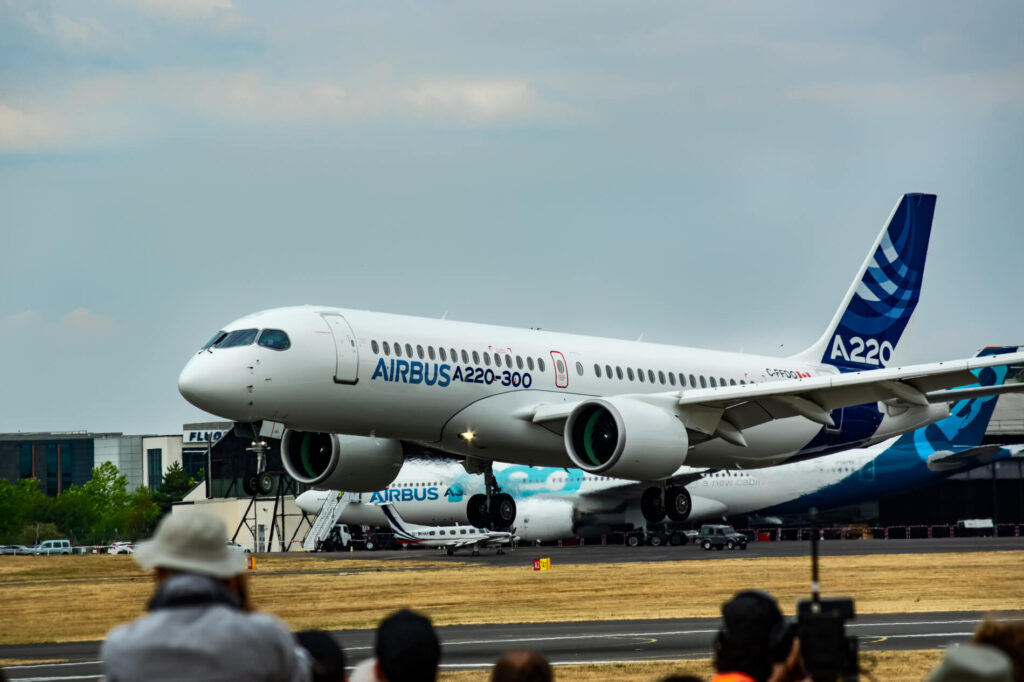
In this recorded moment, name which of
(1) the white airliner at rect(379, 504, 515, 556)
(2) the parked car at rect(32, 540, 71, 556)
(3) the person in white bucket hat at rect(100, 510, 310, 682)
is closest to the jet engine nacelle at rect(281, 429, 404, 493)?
(3) the person in white bucket hat at rect(100, 510, 310, 682)

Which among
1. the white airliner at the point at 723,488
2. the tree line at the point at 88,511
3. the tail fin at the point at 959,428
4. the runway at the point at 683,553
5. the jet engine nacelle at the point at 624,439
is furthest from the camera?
the tree line at the point at 88,511

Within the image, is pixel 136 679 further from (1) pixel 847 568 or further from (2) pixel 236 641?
(1) pixel 847 568

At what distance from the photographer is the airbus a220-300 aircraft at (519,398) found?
96.2 feet

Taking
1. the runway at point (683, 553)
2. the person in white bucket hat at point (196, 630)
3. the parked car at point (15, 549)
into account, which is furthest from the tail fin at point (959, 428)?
the person in white bucket hat at point (196, 630)

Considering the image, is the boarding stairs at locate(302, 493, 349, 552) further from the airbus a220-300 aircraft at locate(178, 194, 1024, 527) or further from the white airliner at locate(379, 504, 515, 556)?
the airbus a220-300 aircraft at locate(178, 194, 1024, 527)

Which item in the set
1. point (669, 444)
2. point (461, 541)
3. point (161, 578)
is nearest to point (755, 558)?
point (461, 541)

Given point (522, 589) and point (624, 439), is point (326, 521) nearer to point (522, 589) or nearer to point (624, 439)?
point (522, 589)

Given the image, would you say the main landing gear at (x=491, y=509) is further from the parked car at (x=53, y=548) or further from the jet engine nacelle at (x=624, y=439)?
the parked car at (x=53, y=548)

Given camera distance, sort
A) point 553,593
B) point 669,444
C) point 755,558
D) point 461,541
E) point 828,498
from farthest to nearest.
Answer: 1. point 828,498
2. point 461,541
3. point 755,558
4. point 553,593
5. point 669,444

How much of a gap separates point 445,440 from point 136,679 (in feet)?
88.3

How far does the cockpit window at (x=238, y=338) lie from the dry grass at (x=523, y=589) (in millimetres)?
8351

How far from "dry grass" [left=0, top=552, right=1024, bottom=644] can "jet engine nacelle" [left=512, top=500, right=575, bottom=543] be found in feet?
69.1

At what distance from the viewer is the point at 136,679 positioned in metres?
5.54

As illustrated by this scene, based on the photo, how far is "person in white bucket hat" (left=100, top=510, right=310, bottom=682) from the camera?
553 cm
